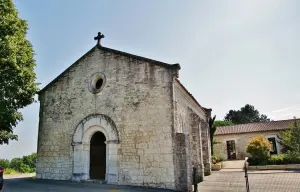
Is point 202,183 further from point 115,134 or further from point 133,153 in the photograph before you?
point 115,134

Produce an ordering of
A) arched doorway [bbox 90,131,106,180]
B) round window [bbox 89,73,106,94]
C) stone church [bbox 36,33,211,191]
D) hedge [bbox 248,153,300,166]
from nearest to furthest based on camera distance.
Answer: stone church [bbox 36,33,211,191]
arched doorway [bbox 90,131,106,180]
round window [bbox 89,73,106,94]
hedge [bbox 248,153,300,166]

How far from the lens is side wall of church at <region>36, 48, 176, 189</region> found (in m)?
10.4

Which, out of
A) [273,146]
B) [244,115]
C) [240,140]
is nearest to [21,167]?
[240,140]

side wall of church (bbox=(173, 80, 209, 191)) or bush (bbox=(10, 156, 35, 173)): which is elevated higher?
side wall of church (bbox=(173, 80, 209, 191))

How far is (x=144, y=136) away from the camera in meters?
10.8

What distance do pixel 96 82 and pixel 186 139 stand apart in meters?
5.70

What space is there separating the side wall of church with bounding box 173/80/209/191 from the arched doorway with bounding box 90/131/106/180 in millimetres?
4035

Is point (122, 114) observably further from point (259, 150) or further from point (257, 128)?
point (257, 128)

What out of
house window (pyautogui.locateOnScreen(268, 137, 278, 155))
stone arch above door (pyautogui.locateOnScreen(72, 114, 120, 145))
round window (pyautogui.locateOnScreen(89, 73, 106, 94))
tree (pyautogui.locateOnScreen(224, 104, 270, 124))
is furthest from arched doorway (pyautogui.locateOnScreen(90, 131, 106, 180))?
tree (pyautogui.locateOnScreen(224, 104, 270, 124))

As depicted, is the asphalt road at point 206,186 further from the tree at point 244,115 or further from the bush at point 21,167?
the tree at point 244,115

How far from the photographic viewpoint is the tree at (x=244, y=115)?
52625mm

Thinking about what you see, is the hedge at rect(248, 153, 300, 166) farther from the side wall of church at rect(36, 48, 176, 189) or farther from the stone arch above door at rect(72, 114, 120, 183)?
the stone arch above door at rect(72, 114, 120, 183)

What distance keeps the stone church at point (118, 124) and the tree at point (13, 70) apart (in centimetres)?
116

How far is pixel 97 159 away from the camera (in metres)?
12.2
